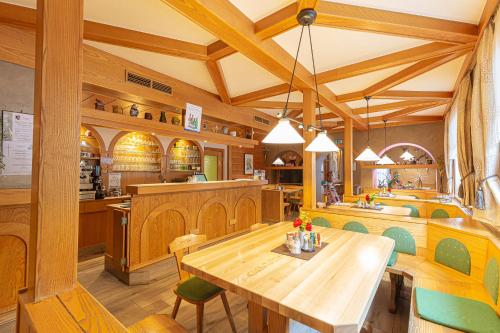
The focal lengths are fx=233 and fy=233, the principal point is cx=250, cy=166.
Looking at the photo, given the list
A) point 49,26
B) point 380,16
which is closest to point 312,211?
point 380,16

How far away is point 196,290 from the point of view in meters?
1.99

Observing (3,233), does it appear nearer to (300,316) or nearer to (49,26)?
(49,26)

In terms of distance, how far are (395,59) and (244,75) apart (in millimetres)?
2043

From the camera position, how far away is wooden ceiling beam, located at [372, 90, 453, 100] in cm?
415

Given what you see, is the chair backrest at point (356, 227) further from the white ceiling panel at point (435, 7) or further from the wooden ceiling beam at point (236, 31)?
the white ceiling panel at point (435, 7)

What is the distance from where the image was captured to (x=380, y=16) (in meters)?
2.06

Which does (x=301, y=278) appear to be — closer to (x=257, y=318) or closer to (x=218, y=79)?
(x=257, y=318)

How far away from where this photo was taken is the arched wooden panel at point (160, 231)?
3.21 m

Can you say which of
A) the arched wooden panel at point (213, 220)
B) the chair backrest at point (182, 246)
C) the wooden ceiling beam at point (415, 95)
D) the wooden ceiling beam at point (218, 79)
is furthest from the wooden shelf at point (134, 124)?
the wooden ceiling beam at point (415, 95)

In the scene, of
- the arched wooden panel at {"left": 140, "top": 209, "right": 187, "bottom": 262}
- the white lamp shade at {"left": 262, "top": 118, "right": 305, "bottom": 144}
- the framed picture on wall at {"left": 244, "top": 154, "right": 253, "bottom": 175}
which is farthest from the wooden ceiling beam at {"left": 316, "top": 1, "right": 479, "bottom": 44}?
the framed picture on wall at {"left": 244, "top": 154, "right": 253, "bottom": 175}

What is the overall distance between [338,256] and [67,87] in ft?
6.70

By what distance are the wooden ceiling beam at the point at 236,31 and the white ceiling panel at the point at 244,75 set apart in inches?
22.4

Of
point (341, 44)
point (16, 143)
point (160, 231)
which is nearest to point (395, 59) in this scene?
point (341, 44)

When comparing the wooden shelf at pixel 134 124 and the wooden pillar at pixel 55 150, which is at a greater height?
the wooden shelf at pixel 134 124
